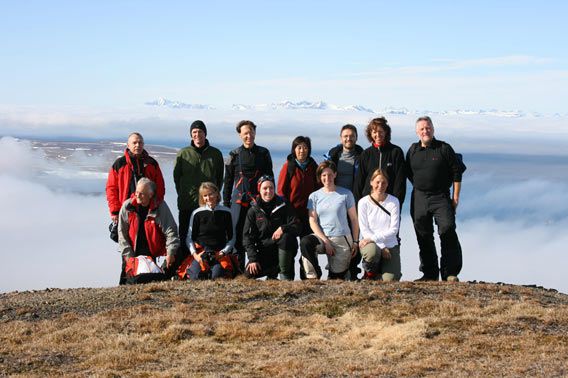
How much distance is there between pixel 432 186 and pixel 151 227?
5427mm

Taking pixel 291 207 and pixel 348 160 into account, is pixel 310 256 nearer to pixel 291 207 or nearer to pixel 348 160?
pixel 291 207

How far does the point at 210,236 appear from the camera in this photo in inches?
652

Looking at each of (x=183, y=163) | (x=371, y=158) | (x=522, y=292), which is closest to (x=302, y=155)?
(x=371, y=158)

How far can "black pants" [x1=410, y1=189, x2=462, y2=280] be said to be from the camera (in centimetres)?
1648

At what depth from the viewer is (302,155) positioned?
16.6 meters

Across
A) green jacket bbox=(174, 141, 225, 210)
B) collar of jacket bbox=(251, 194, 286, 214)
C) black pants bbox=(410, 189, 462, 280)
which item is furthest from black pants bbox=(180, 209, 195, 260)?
black pants bbox=(410, 189, 462, 280)

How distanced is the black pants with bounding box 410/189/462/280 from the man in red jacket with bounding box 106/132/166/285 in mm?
5050

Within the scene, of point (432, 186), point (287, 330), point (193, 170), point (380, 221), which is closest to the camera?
point (287, 330)

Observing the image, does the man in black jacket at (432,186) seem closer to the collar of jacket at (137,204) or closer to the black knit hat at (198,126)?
the black knit hat at (198,126)

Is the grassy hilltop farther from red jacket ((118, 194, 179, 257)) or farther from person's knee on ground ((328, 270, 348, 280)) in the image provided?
red jacket ((118, 194, 179, 257))

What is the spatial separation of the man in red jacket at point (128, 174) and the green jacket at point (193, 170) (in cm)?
51

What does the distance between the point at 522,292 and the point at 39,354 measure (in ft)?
30.4

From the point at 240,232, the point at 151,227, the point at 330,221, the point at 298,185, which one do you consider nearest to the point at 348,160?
the point at 298,185

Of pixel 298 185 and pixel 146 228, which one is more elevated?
pixel 298 185
